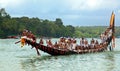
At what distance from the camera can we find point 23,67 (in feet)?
134

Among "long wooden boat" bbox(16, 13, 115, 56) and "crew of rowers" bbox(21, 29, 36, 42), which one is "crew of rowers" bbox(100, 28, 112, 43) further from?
"crew of rowers" bbox(21, 29, 36, 42)

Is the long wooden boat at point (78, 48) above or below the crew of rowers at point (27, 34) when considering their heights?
below

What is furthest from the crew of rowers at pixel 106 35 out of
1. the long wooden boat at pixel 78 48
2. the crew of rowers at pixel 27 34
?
the crew of rowers at pixel 27 34

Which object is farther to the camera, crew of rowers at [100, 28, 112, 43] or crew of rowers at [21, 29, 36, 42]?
crew of rowers at [100, 28, 112, 43]

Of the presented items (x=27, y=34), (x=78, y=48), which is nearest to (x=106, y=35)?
(x=78, y=48)

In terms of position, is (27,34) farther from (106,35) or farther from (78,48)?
(106,35)

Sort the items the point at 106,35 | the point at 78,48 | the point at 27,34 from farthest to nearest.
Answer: the point at 106,35, the point at 78,48, the point at 27,34

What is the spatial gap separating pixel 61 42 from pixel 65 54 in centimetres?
158

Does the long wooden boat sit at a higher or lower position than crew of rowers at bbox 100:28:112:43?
lower

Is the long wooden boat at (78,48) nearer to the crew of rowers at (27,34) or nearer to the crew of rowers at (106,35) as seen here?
the crew of rowers at (106,35)

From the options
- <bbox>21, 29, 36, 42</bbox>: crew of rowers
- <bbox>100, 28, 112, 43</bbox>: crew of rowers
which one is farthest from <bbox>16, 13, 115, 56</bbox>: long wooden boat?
<bbox>21, 29, 36, 42</bbox>: crew of rowers

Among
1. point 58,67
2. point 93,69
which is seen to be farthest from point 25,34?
point 93,69

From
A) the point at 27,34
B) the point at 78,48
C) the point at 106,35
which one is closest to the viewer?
the point at 27,34

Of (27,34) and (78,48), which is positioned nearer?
(27,34)
